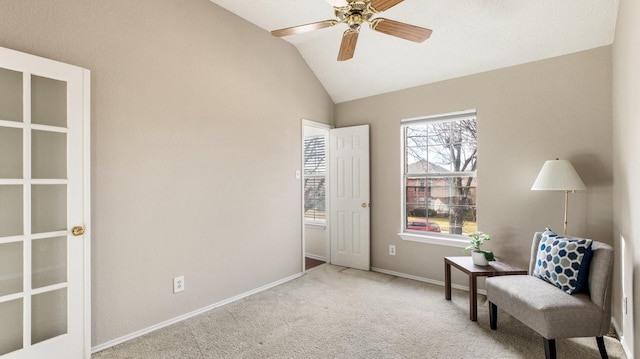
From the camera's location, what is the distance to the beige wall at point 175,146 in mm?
2227

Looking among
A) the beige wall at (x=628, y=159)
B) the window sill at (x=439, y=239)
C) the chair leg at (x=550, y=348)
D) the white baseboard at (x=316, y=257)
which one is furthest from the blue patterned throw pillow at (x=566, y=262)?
the white baseboard at (x=316, y=257)

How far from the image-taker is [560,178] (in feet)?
8.36

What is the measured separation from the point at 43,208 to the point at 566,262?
3.59 m

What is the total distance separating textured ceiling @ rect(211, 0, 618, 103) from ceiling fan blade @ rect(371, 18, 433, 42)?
0.82m

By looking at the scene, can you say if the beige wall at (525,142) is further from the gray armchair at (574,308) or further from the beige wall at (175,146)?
the beige wall at (175,146)

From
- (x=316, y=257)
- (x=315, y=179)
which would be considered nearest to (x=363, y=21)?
(x=315, y=179)

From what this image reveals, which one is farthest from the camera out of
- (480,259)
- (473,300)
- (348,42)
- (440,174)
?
(440,174)

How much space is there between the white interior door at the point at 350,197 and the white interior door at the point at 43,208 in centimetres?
300

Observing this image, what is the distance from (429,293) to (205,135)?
285 cm

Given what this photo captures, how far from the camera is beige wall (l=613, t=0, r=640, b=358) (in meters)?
1.86

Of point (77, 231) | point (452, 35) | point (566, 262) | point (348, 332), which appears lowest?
point (348, 332)

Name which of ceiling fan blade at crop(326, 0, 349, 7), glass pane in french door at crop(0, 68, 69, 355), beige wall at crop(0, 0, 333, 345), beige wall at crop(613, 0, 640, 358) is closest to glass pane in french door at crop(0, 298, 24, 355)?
glass pane in french door at crop(0, 68, 69, 355)

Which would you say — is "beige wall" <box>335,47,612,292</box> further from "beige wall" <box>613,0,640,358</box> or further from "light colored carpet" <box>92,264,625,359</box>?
"light colored carpet" <box>92,264,625,359</box>

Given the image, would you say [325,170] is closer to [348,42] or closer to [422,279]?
[422,279]
